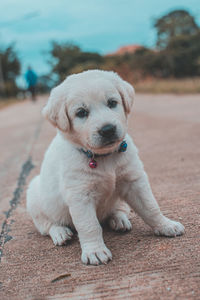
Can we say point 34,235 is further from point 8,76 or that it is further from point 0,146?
point 8,76

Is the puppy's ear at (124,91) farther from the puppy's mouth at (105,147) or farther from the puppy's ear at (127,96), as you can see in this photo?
the puppy's mouth at (105,147)

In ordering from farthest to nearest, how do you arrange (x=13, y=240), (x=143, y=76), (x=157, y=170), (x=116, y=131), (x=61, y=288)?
1. (x=143, y=76)
2. (x=157, y=170)
3. (x=13, y=240)
4. (x=116, y=131)
5. (x=61, y=288)

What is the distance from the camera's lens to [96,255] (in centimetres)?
235

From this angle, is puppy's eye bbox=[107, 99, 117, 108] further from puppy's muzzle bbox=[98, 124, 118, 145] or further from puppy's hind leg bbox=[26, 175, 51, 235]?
puppy's hind leg bbox=[26, 175, 51, 235]

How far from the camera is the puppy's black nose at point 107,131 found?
2271mm

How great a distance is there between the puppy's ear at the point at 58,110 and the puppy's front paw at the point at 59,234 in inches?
32.6

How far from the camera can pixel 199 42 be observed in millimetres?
28359

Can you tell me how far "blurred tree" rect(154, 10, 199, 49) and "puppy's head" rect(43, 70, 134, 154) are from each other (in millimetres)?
29074

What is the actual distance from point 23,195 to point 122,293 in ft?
7.59

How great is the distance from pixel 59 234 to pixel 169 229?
2.76ft

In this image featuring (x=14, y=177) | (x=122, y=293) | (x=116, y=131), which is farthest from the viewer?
(x=14, y=177)

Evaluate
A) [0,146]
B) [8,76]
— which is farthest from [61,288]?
[8,76]

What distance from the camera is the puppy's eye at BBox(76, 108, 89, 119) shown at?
2.41 m

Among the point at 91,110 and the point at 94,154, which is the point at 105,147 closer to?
the point at 94,154
